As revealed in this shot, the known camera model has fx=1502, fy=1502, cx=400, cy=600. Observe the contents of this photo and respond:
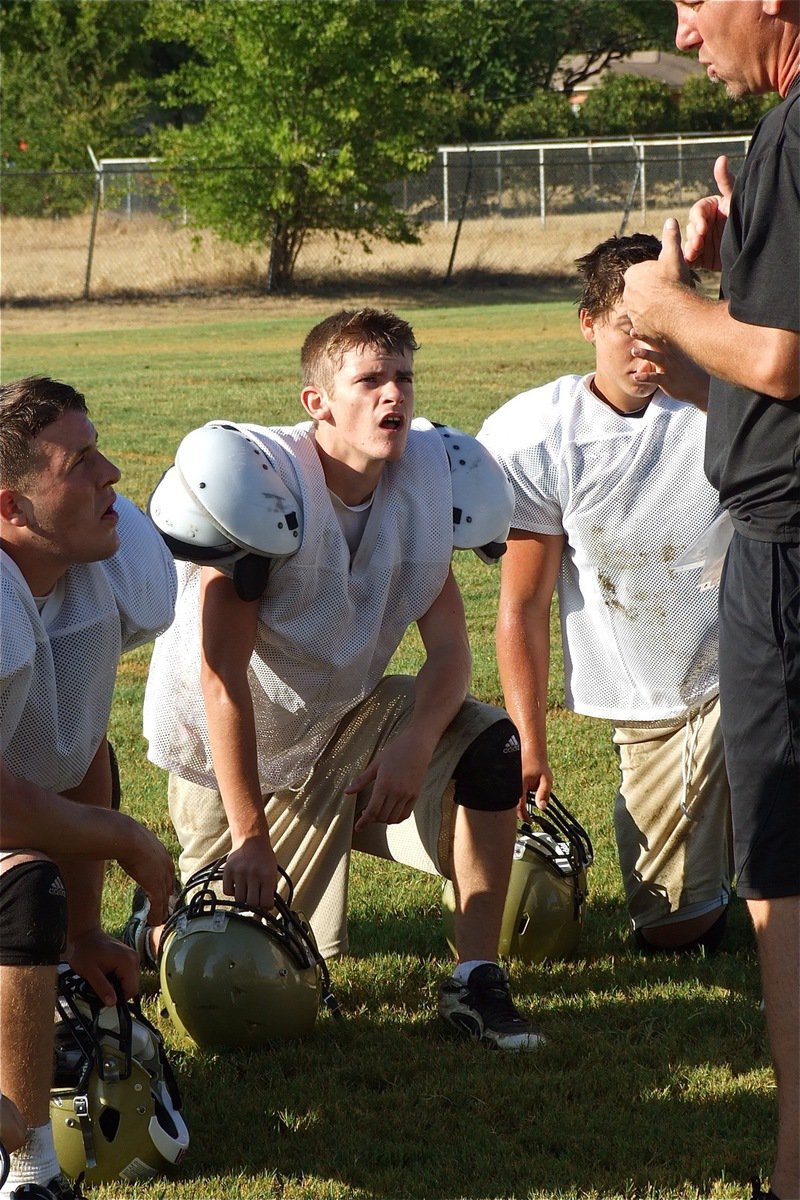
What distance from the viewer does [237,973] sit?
3.58 m

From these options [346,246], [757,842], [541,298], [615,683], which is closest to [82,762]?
[757,842]

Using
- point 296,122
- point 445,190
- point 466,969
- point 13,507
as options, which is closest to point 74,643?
point 13,507

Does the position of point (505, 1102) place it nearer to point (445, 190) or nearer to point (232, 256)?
point (232, 256)

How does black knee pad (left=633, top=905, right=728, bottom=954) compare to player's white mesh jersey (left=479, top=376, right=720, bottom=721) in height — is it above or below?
below

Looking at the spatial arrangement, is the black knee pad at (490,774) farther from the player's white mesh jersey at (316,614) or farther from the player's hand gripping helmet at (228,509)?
the player's hand gripping helmet at (228,509)

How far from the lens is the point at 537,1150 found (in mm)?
3203

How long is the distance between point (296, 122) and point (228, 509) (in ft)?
91.8

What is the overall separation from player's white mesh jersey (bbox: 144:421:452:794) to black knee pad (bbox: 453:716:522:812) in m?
0.40

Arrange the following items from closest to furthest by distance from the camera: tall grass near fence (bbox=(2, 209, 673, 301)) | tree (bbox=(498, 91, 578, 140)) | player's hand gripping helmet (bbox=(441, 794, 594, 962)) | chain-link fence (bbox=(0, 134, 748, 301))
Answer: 1. player's hand gripping helmet (bbox=(441, 794, 594, 962))
2. tall grass near fence (bbox=(2, 209, 673, 301))
3. chain-link fence (bbox=(0, 134, 748, 301))
4. tree (bbox=(498, 91, 578, 140))

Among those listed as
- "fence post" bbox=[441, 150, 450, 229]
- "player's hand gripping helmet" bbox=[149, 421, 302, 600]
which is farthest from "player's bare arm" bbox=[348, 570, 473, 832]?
"fence post" bbox=[441, 150, 450, 229]

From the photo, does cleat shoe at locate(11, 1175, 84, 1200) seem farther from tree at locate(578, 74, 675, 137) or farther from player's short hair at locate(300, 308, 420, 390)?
tree at locate(578, 74, 675, 137)

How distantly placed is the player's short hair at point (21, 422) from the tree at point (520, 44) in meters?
37.7

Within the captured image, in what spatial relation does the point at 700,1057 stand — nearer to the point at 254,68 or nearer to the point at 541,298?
the point at 541,298

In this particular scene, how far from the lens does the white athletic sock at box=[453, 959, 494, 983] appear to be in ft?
12.5
